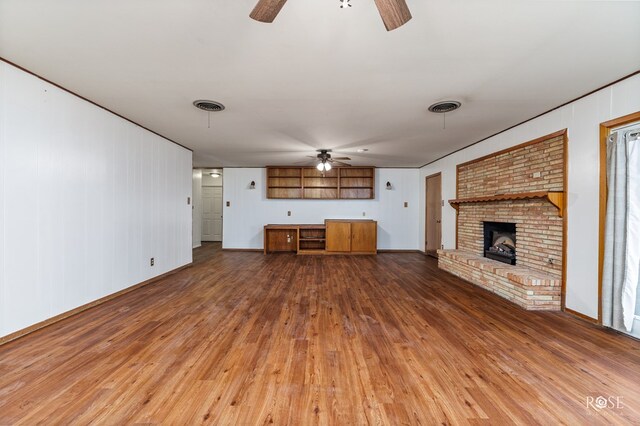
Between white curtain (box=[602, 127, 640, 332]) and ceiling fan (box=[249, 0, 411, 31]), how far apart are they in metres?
2.65

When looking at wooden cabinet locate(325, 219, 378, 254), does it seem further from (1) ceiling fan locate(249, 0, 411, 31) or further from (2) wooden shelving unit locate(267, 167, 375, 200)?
(1) ceiling fan locate(249, 0, 411, 31)

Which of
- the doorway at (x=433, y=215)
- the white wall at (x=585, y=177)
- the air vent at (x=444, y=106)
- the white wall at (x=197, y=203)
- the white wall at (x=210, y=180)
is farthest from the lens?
the white wall at (x=210, y=180)

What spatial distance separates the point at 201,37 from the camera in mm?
1911

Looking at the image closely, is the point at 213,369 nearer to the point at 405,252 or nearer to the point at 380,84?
the point at 380,84

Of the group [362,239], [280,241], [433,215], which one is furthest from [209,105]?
[433,215]

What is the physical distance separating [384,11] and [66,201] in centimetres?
350

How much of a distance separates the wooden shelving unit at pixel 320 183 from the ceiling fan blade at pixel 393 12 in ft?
19.2

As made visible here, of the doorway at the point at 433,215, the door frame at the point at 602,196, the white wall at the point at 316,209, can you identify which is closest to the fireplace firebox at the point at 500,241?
the door frame at the point at 602,196

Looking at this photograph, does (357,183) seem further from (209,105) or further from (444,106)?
(209,105)

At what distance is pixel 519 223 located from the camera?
3727 millimetres

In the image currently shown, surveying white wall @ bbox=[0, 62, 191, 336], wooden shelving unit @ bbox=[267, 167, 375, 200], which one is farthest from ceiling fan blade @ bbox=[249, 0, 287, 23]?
wooden shelving unit @ bbox=[267, 167, 375, 200]

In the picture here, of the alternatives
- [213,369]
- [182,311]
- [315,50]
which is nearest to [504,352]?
[213,369]

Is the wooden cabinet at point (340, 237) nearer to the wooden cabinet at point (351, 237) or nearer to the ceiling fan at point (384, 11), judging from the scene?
the wooden cabinet at point (351, 237)

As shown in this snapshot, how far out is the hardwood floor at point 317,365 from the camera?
1.51m
